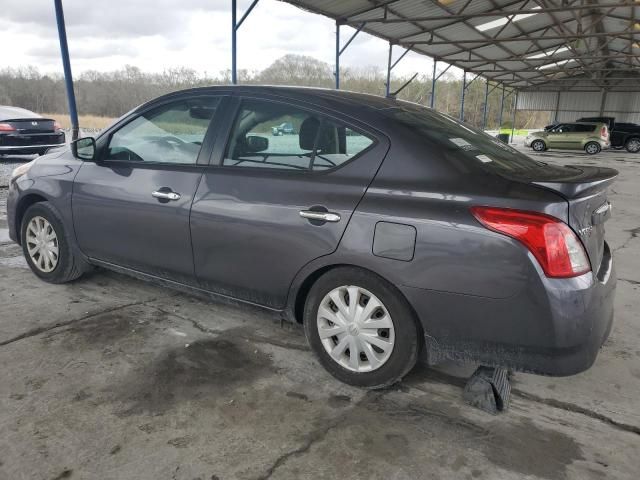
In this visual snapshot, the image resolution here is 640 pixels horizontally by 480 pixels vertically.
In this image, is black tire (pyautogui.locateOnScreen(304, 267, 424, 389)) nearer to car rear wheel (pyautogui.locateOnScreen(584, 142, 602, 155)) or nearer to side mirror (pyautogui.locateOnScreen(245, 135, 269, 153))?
side mirror (pyautogui.locateOnScreen(245, 135, 269, 153))

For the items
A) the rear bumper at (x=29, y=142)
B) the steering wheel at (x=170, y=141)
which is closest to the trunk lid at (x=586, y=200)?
the steering wheel at (x=170, y=141)

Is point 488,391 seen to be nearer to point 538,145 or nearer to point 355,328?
point 355,328

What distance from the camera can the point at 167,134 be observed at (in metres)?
3.21

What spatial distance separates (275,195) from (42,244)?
2305mm

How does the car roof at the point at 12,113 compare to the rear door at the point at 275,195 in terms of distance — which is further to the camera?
the car roof at the point at 12,113

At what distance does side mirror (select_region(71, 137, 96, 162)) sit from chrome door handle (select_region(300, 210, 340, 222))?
1.85 meters

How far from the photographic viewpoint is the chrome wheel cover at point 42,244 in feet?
12.4

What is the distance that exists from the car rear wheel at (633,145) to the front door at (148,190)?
27778mm

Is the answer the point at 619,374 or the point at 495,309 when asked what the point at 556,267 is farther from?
the point at 619,374

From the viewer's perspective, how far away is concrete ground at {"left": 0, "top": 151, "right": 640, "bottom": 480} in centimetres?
200

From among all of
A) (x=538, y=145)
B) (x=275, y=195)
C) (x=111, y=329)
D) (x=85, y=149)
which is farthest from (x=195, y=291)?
(x=538, y=145)

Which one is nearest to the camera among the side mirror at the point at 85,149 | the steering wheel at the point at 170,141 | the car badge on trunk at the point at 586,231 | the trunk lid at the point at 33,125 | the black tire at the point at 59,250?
the car badge on trunk at the point at 586,231

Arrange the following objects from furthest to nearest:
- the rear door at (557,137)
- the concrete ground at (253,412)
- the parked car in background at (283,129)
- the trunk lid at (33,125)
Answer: the rear door at (557,137) < the trunk lid at (33,125) < the parked car in background at (283,129) < the concrete ground at (253,412)

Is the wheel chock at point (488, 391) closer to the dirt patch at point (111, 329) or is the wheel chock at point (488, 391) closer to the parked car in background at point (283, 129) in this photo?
the parked car in background at point (283, 129)
